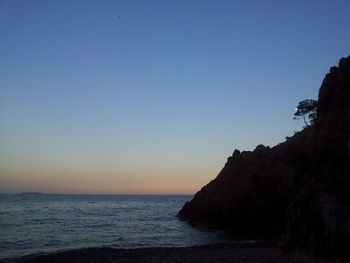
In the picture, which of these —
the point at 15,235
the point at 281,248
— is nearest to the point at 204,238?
the point at 281,248

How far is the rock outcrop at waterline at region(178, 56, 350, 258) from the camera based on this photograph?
92.6 feet

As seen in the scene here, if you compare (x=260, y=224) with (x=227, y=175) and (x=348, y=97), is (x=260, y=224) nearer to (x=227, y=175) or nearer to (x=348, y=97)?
(x=227, y=175)

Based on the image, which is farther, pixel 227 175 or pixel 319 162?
pixel 227 175

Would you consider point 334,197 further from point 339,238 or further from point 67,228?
point 67,228

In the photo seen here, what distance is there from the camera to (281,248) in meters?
20.1

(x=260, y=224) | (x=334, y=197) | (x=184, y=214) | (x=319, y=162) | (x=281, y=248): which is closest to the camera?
(x=334, y=197)

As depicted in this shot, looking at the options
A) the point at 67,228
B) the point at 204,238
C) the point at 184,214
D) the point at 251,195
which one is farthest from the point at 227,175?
the point at 67,228

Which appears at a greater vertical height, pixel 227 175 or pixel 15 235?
pixel 227 175

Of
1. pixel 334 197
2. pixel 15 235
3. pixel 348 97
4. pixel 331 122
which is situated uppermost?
pixel 348 97

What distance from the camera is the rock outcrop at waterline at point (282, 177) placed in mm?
28233

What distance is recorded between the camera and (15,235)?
3384 centimetres

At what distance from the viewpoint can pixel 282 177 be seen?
39.5 m

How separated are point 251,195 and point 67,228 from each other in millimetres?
18238

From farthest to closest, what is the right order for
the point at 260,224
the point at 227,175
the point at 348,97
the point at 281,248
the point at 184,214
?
the point at 184,214 < the point at 227,175 < the point at 260,224 < the point at 348,97 < the point at 281,248
